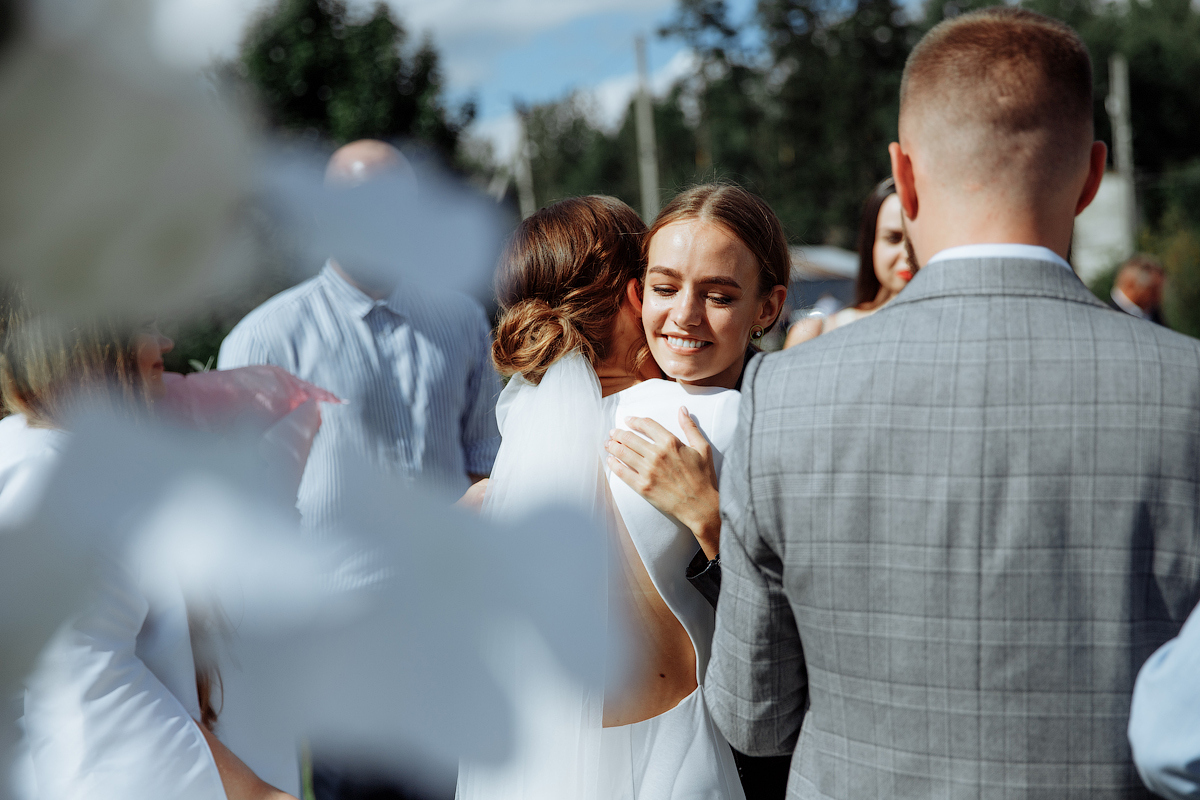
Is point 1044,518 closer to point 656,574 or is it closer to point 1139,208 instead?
point 656,574

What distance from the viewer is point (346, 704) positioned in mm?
1037

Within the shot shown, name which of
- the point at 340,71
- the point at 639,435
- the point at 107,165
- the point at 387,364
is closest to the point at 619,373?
the point at 639,435

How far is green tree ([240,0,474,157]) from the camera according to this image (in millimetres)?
906

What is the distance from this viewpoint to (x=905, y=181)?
3.92ft

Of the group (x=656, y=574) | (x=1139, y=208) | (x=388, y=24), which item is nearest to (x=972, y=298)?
(x=656, y=574)

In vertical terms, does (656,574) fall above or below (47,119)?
below

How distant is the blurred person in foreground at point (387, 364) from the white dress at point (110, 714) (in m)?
1.49

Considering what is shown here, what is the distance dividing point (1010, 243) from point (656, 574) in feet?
2.42

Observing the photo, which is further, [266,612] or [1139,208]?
[1139,208]

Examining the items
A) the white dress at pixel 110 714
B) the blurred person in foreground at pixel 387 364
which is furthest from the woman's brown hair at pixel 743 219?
the blurred person in foreground at pixel 387 364

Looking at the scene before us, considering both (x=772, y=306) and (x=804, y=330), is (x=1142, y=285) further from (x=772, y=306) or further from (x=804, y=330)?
(x=772, y=306)

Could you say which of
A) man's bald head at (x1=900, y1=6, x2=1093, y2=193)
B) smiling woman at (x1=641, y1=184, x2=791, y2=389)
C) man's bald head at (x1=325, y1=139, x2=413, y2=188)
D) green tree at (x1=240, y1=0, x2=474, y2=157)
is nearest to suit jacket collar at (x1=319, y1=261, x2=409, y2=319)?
man's bald head at (x1=325, y1=139, x2=413, y2=188)

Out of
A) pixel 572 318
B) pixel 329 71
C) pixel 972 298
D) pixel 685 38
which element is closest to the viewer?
pixel 972 298

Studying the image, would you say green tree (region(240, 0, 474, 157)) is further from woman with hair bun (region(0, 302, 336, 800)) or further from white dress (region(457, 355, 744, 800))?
white dress (region(457, 355, 744, 800))
